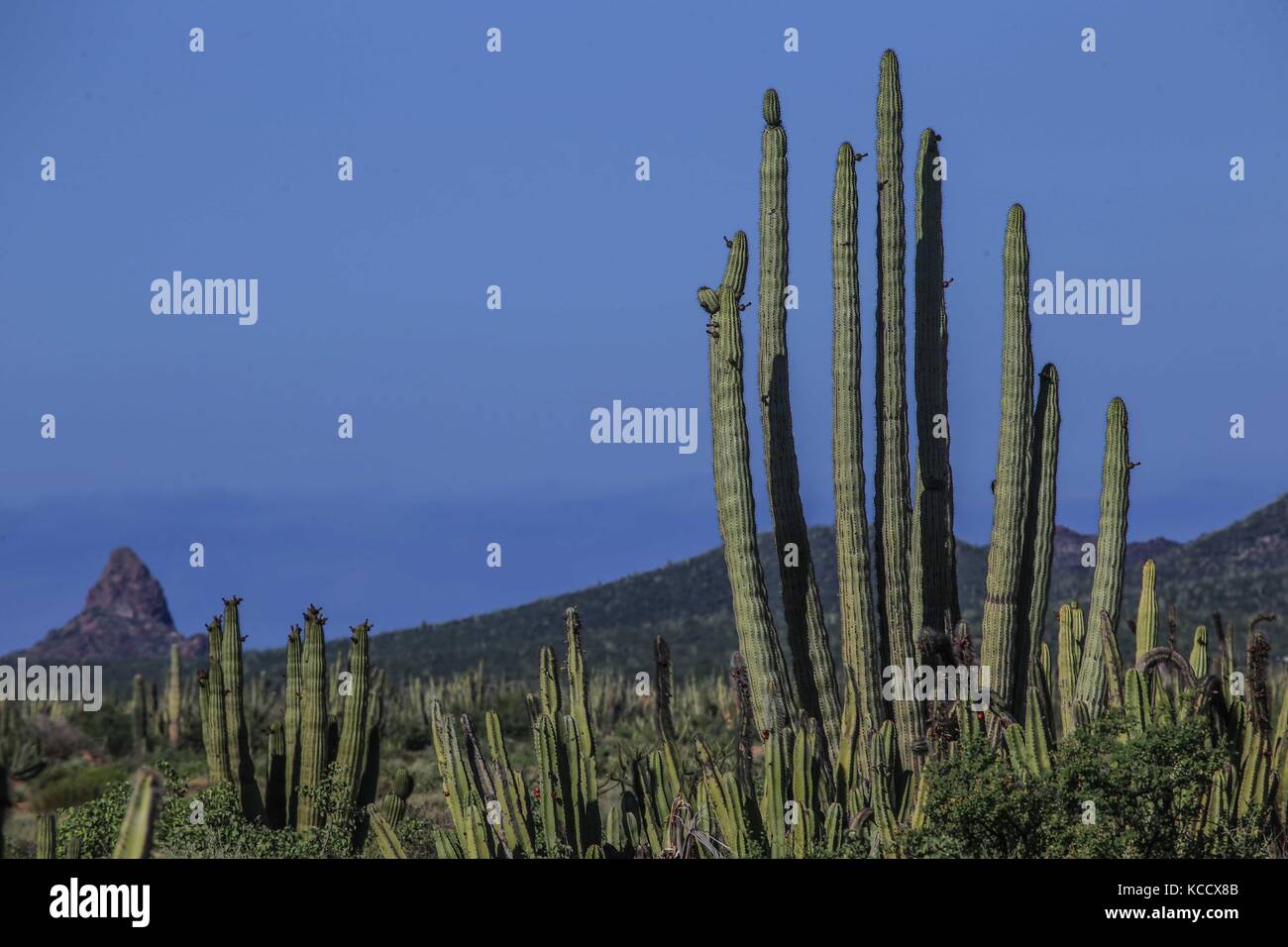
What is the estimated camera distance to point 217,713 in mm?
13070

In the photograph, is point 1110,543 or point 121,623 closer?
point 1110,543

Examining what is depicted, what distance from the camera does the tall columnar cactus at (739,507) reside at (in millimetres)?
11188

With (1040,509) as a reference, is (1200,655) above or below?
below

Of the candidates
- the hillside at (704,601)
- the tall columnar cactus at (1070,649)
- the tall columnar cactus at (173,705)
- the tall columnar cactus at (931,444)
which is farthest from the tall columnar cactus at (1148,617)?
the hillside at (704,601)

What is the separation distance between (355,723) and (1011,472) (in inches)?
223

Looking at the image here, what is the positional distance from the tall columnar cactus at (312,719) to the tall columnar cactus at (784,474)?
3.76 meters

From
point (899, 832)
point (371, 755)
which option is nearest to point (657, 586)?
point (371, 755)

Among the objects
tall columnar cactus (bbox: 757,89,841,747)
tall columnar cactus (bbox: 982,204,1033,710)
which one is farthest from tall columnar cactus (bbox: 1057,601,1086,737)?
tall columnar cactus (bbox: 757,89,841,747)

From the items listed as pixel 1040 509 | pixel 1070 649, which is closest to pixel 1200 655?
pixel 1070 649

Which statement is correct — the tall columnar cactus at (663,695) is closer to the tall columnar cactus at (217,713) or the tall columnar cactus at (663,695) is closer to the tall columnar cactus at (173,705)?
the tall columnar cactus at (217,713)

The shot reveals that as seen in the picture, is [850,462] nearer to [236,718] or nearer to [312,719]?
[312,719]

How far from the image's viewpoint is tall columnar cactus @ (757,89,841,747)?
12078mm
